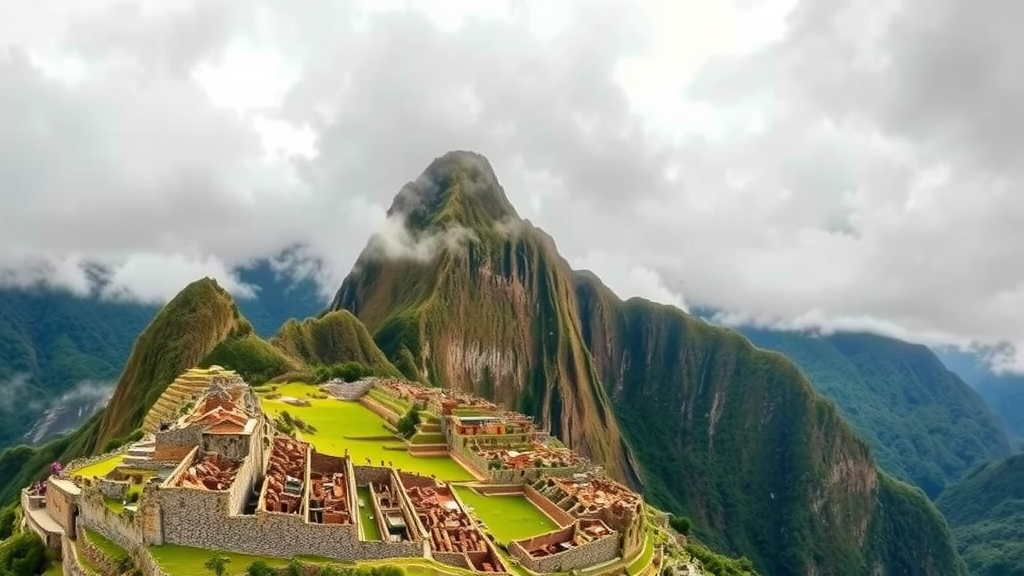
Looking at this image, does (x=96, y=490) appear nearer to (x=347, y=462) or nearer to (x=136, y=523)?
(x=136, y=523)

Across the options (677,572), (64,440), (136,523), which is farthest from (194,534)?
(64,440)

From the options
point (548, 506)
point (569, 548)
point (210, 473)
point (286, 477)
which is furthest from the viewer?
point (548, 506)

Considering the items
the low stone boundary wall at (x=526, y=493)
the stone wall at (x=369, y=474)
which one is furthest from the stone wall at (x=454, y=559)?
the low stone boundary wall at (x=526, y=493)

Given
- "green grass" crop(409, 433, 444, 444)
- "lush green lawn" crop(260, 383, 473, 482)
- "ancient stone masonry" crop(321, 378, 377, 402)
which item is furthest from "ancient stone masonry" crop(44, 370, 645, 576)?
"ancient stone masonry" crop(321, 378, 377, 402)

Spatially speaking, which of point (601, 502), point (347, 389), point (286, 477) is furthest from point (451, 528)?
point (347, 389)

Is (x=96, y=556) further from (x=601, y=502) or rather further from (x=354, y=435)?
(x=354, y=435)

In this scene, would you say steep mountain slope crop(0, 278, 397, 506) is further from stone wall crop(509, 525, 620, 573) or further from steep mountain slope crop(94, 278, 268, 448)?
stone wall crop(509, 525, 620, 573)
